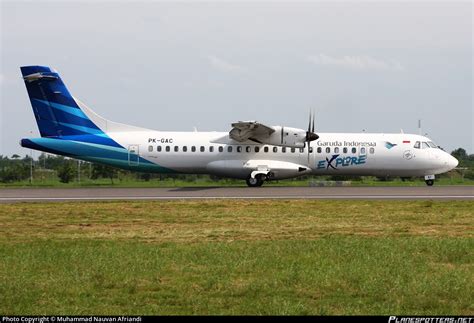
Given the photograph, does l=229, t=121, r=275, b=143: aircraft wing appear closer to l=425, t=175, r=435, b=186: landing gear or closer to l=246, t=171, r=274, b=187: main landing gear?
l=246, t=171, r=274, b=187: main landing gear

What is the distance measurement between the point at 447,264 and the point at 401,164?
25.4 metres

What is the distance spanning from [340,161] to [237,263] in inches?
1003

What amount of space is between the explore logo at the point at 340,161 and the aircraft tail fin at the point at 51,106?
12804 millimetres

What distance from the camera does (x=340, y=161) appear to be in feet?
119

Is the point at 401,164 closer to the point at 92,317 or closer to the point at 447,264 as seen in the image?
the point at 447,264

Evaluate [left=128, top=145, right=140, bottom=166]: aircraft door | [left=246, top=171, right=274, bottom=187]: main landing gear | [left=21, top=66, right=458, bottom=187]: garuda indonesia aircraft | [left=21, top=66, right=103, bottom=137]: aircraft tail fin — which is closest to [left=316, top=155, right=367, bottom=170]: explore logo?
[left=21, top=66, right=458, bottom=187]: garuda indonesia aircraft

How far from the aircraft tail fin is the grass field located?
16.2m

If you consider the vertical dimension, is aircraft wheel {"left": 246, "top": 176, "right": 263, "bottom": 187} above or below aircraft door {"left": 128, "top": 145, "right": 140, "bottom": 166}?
below

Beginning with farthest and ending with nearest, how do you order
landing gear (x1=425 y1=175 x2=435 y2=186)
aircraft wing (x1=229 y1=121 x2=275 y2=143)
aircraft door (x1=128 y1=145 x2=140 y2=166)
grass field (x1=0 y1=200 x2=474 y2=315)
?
landing gear (x1=425 y1=175 x2=435 y2=186) < aircraft door (x1=128 y1=145 x2=140 y2=166) < aircraft wing (x1=229 y1=121 x2=275 y2=143) < grass field (x1=0 y1=200 x2=474 y2=315)

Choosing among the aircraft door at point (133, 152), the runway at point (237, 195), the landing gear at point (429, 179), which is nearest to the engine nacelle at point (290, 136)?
the runway at point (237, 195)

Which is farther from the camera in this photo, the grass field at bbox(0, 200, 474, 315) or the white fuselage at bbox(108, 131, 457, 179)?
the white fuselage at bbox(108, 131, 457, 179)

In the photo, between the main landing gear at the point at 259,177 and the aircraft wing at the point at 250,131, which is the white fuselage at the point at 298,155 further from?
the aircraft wing at the point at 250,131

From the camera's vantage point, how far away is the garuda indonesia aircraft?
3603cm

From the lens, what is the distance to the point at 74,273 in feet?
34.1
